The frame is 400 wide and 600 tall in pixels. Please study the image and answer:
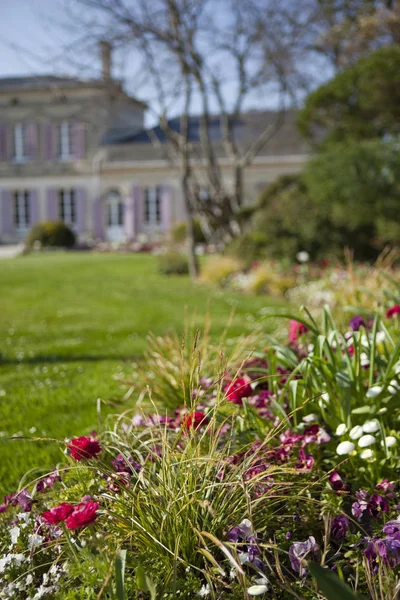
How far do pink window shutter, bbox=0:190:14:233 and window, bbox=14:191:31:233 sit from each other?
9.1 inches

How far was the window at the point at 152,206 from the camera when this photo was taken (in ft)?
89.8

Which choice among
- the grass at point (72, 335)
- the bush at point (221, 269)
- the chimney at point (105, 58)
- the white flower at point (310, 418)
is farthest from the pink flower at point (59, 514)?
the chimney at point (105, 58)

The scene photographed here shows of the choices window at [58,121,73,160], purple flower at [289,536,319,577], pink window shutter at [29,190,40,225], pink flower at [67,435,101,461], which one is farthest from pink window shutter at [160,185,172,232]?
purple flower at [289,536,319,577]

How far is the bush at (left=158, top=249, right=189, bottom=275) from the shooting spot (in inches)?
528

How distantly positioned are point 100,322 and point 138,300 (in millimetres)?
1921

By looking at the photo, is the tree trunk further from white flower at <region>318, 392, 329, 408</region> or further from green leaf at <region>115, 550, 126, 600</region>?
green leaf at <region>115, 550, 126, 600</region>

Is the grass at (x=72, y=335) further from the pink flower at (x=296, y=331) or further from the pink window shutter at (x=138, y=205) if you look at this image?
the pink window shutter at (x=138, y=205)

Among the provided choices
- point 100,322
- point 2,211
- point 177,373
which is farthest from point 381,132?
point 2,211

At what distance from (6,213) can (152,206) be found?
7.24 meters

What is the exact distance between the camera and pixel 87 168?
28406 mm

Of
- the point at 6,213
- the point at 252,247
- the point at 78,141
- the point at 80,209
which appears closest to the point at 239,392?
the point at 252,247

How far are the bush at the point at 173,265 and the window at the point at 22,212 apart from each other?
17.2 metres

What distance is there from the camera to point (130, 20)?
11.0 m

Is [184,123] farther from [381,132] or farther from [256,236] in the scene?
[381,132]
